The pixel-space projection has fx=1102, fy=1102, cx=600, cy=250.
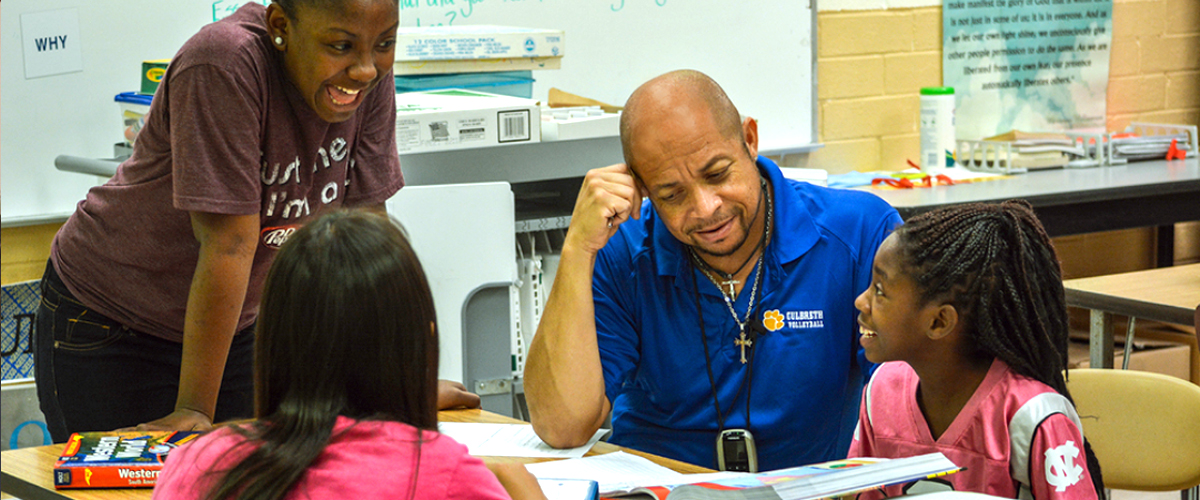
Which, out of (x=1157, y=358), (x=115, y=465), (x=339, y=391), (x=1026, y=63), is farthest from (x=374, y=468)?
(x=1026, y=63)

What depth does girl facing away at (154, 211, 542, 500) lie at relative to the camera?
0.89 metres

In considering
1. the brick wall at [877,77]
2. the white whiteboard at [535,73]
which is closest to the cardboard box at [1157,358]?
the brick wall at [877,77]

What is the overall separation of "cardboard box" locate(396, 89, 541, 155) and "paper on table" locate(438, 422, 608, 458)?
724mm

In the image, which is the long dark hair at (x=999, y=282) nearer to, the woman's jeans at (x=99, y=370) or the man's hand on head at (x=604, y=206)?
the man's hand on head at (x=604, y=206)

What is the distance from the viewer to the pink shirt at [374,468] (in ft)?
2.91

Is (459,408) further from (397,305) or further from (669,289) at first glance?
(397,305)

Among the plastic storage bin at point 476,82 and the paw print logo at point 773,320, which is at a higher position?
the plastic storage bin at point 476,82

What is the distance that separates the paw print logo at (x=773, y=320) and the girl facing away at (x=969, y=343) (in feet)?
0.48

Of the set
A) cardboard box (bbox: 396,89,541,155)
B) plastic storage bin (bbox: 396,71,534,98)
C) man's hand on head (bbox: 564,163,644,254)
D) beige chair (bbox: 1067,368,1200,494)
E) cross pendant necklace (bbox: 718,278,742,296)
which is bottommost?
beige chair (bbox: 1067,368,1200,494)

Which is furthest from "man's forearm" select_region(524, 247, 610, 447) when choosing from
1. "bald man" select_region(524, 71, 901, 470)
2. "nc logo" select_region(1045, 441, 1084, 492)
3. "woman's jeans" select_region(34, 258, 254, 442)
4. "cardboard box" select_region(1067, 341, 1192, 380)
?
"cardboard box" select_region(1067, 341, 1192, 380)

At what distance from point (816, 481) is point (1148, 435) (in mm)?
843

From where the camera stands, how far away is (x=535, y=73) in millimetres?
3152

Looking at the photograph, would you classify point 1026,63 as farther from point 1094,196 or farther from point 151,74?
point 151,74

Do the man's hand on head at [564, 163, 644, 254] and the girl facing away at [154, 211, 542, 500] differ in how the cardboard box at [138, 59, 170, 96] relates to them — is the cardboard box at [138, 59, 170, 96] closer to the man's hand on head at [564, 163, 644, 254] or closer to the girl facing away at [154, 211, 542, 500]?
the man's hand on head at [564, 163, 644, 254]
